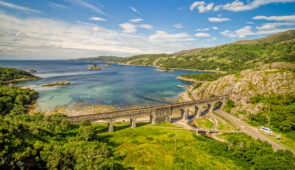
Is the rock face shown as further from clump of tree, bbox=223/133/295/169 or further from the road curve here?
clump of tree, bbox=223/133/295/169

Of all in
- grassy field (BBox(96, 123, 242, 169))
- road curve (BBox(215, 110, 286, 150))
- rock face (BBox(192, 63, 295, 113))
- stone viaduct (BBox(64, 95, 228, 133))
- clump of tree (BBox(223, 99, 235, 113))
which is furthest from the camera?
clump of tree (BBox(223, 99, 235, 113))

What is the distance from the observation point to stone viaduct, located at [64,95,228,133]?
4750 cm

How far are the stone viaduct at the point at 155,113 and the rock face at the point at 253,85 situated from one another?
701cm

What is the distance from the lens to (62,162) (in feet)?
76.2

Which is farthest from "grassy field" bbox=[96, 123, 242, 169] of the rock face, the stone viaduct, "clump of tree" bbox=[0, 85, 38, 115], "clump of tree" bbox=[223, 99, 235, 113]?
the rock face

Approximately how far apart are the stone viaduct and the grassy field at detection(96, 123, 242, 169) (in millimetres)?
5092

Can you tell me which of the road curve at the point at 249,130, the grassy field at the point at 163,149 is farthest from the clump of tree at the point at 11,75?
the road curve at the point at 249,130

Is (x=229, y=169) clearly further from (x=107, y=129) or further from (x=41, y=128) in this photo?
(x=41, y=128)

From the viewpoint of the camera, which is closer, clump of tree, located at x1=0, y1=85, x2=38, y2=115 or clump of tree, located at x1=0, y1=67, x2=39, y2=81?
clump of tree, located at x1=0, y1=85, x2=38, y2=115

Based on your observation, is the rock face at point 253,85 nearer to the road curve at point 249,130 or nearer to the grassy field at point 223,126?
the road curve at point 249,130

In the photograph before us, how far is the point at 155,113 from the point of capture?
56938mm

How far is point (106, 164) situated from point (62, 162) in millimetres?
A: 7724

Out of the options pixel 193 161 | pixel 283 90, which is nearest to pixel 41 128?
pixel 193 161

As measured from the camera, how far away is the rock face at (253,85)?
2633 inches
